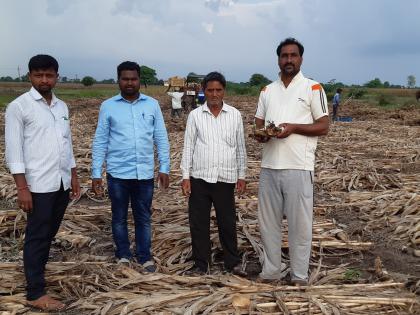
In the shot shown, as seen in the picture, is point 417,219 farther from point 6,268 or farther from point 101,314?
point 6,268

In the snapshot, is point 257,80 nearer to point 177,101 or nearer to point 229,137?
point 177,101

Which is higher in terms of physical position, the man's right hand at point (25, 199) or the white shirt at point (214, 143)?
the white shirt at point (214, 143)

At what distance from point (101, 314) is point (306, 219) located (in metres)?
1.60

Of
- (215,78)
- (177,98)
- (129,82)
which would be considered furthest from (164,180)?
(177,98)

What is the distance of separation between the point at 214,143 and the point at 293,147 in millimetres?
662

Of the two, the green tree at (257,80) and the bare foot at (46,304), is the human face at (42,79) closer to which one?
the bare foot at (46,304)

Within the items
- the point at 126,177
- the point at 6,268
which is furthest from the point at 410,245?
the point at 6,268

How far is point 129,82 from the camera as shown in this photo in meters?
3.64

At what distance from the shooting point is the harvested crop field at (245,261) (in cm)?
300

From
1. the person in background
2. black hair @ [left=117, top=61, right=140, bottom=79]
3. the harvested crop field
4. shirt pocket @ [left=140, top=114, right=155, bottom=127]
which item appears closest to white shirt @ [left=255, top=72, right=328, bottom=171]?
the harvested crop field

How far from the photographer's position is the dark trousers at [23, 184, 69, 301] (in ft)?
10.0

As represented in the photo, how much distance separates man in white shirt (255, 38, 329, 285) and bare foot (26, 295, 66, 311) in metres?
1.65

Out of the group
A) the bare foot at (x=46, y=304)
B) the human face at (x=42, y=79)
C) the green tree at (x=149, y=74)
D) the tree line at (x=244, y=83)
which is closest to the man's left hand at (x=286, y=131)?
the human face at (x=42, y=79)

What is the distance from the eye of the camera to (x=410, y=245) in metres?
4.28
